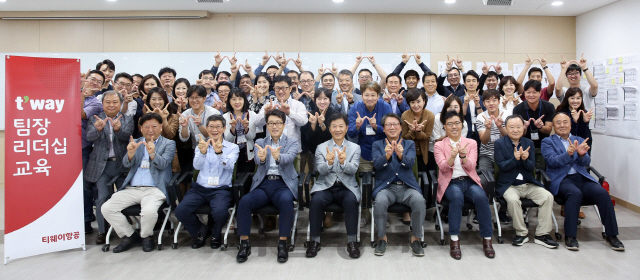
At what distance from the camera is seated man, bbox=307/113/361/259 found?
3287 millimetres

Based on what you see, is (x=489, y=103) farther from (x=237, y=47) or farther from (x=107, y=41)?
(x=107, y=41)

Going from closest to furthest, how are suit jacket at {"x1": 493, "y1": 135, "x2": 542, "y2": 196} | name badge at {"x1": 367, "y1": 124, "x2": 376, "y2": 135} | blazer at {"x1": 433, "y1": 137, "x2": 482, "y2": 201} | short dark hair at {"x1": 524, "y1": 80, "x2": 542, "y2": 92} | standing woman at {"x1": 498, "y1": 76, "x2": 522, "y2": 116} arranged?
blazer at {"x1": 433, "y1": 137, "x2": 482, "y2": 201}, suit jacket at {"x1": 493, "y1": 135, "x2": 542, "y2": 196}, name badge at {"x1": 367, "y1": 124, "x2": 376, "y2": 135}, short dark hair at {"x1": 524, "y1": 80, "x2": 542, "y2": 92}, standing woman at {"x1": 498, "y1": 76, "x2": 522, "y2": 116}

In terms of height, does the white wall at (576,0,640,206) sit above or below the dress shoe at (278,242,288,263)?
above

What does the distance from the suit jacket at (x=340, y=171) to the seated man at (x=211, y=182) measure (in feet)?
2.83

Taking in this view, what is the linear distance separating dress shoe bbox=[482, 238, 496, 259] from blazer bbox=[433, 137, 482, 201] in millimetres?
533

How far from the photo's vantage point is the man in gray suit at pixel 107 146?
3664 millimetres

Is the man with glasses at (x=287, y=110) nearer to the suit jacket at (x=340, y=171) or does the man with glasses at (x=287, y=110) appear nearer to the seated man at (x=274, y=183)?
the seated man at (x=274, y=183)

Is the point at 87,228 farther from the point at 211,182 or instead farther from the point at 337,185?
the point at 337,185

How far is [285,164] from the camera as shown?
3.54 meters

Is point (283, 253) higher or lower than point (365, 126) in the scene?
lower

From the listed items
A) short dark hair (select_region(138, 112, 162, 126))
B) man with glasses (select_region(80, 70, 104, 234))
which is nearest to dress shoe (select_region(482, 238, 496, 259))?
short dark hair (select_region(138, 112, 162, 126))

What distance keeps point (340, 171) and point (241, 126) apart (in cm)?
125

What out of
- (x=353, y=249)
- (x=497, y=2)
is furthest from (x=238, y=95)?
(x=497, y=2)

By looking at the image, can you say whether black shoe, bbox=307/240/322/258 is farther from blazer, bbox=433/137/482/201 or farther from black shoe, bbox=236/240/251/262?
blazer, bbox=433/137/482/201
